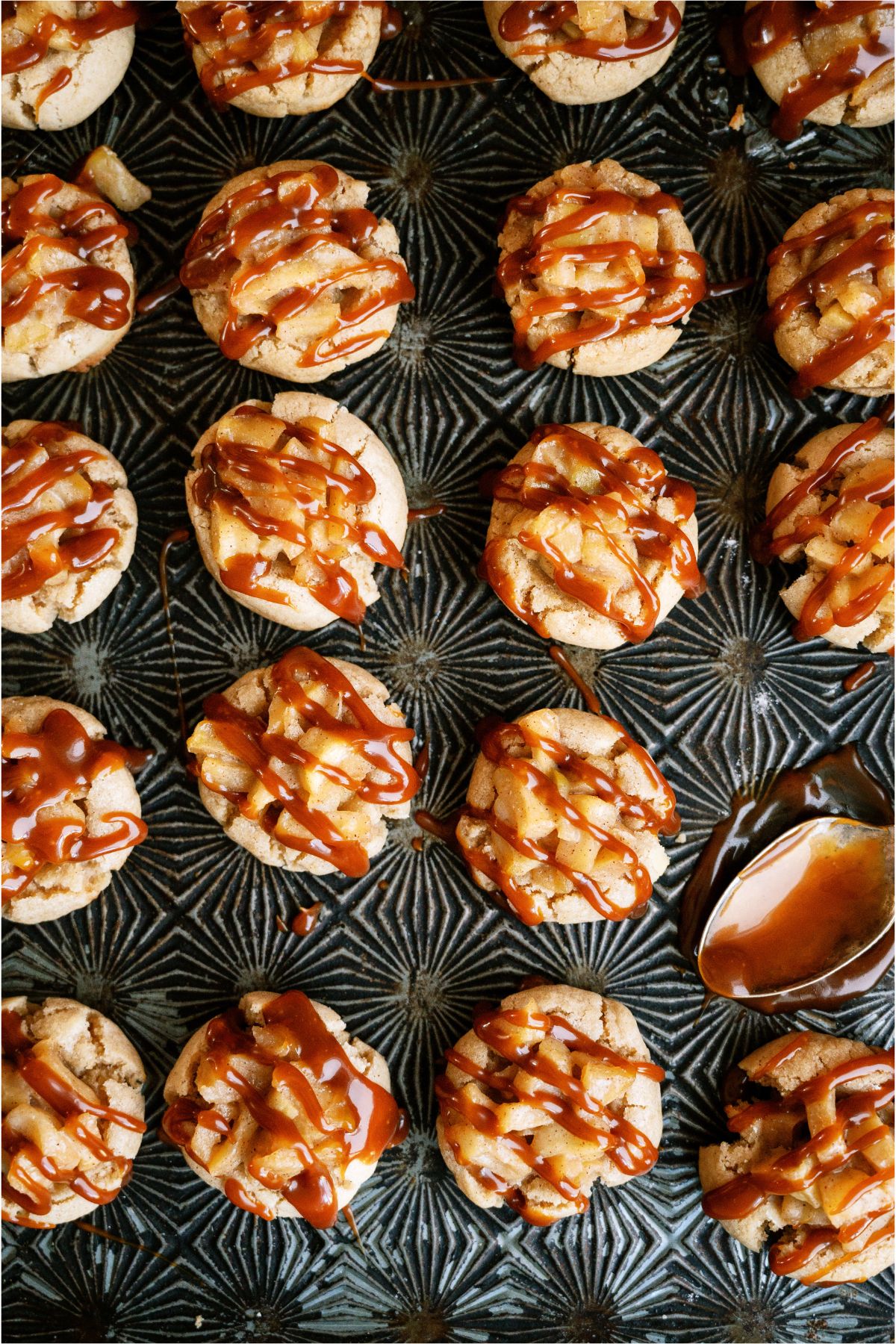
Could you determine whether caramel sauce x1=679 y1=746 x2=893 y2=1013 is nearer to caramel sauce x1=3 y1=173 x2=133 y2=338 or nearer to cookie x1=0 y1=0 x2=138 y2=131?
caramel sauce x1=3 y1=173 x2=133 y2=338

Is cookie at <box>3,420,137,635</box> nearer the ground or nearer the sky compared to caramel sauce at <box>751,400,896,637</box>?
nearer the sky

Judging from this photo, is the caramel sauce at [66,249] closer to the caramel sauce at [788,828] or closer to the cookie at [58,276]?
the cookie at [58,276]

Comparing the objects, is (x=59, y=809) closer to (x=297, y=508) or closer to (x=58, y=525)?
(x=58, y=525)

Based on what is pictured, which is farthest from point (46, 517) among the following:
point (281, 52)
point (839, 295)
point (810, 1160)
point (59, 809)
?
point (810, 1160)

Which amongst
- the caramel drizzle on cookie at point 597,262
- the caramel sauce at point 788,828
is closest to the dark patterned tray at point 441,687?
the caramel sauce at point 788,828

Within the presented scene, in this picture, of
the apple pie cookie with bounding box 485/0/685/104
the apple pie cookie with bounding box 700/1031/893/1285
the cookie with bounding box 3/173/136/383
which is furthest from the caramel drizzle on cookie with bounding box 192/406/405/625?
the apple pie cookie with bounding box 700/1031/893/1285

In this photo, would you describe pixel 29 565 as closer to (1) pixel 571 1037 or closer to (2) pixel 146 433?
(2) pixel 146 433

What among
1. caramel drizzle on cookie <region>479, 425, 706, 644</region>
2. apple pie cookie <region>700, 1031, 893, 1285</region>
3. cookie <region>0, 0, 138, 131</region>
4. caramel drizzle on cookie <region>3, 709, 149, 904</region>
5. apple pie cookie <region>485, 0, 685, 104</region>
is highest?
cookie <region>0, 0, 138, 131</region>
